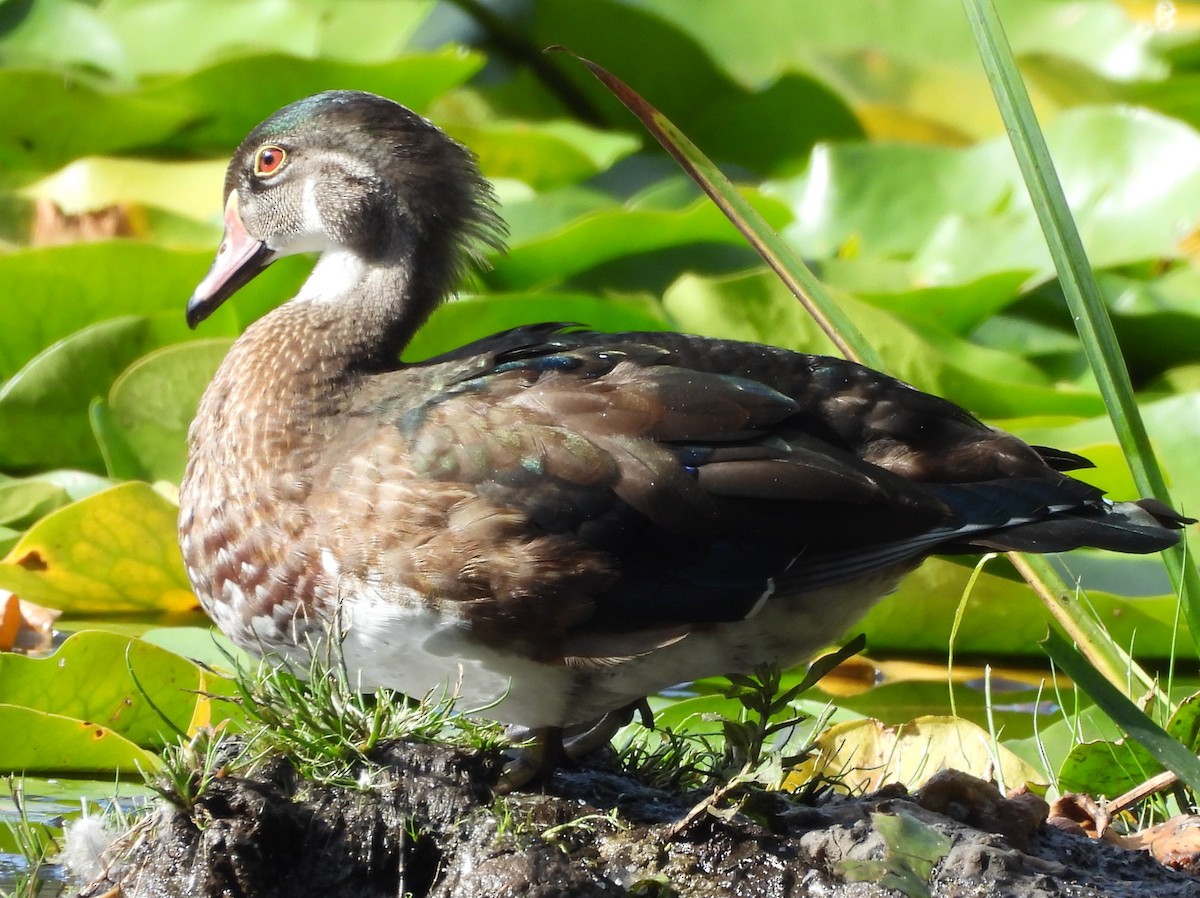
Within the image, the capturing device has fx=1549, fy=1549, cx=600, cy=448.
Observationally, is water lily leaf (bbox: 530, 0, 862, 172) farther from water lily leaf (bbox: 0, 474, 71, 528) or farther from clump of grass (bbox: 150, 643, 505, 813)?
clump of grass (bbox: 150, 643, 505, 813)

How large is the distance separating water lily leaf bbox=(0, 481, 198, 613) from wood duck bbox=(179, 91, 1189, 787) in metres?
0.66

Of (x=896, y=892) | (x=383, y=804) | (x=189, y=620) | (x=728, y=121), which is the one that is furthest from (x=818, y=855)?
(x=728, y=121)

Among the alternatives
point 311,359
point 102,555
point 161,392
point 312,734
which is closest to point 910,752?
point 312,734

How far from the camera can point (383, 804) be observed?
7.51 feet

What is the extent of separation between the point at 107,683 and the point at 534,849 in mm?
1099

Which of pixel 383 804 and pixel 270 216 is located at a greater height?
pixel 270 216

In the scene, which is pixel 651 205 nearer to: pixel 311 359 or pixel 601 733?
pixel 311 359

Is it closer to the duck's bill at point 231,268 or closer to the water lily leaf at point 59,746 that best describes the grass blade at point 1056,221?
Result: the duck's bill at point 231,268

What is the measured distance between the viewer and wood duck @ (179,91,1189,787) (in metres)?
2.46

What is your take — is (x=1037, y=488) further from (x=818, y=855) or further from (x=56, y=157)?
(x=56, y=157)

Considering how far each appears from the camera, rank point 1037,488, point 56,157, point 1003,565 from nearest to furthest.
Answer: point 1037,488
point 1003,565
point 56,157

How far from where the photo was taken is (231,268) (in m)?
3.34

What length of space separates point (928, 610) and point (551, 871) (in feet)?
5.65

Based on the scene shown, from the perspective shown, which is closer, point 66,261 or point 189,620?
point 189,620
